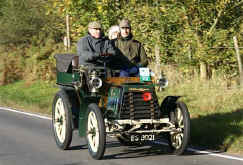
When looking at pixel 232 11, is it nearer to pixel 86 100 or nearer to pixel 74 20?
pixel 74 20

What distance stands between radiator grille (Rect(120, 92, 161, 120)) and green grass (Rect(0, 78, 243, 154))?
1519 millimetres

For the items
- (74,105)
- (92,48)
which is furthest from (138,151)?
(92,48)

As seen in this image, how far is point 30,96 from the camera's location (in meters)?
21.0

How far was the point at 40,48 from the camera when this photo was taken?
90.1 ft

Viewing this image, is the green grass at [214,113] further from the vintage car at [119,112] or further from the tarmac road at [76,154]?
the vintage car at [119,112]

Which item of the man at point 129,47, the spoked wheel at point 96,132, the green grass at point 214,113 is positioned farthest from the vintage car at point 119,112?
the green grass at point 214,113

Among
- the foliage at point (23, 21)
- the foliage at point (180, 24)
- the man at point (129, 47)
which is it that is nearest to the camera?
the man at point (129, 47)

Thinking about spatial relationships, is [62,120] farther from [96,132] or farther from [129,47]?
[129,47]

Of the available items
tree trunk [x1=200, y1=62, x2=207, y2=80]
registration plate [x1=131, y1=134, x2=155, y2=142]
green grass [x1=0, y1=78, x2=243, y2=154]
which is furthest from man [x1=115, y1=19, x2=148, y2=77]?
tree trunk [x1=200, y1=62, x2=207, y2=80]

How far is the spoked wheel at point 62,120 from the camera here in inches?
366

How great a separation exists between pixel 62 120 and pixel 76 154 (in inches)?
36.4

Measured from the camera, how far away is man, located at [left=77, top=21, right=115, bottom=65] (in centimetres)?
932

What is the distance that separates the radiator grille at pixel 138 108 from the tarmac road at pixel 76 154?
67 centimetres

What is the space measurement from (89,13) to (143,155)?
31.6 ft
